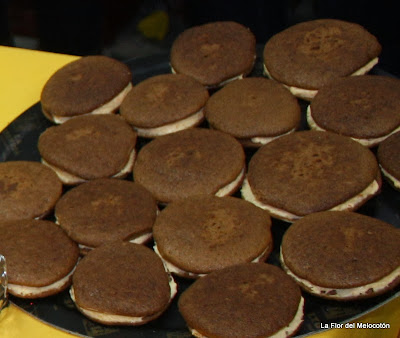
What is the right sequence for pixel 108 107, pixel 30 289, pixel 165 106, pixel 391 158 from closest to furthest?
pixel 30 289 → pixel 391 158 → pixel 165 106 → pixel 108 107

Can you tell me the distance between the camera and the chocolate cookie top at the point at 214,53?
7.09 ft

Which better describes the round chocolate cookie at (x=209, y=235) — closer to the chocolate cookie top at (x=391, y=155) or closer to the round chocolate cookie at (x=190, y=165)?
the round chocolate cookie at (x=190, y=165)

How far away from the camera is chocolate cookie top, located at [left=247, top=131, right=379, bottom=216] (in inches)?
67.0

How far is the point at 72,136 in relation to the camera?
77.0 inches

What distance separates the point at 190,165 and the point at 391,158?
51 centimetres

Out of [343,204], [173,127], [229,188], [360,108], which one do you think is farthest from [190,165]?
[360,108]

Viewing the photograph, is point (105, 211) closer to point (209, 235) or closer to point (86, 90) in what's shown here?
point (209, 235)

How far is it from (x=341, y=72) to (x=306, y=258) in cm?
75

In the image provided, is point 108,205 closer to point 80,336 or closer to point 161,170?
point 161,170

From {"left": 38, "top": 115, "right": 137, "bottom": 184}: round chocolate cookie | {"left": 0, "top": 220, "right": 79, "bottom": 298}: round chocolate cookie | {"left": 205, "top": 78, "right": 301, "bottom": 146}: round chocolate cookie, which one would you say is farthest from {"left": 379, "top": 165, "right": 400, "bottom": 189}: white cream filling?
{"left": 0, "top": 220, "right": 79, "bottom": 298}: round chocolate cookie

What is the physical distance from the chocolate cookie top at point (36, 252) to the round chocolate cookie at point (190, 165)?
11.0 inches

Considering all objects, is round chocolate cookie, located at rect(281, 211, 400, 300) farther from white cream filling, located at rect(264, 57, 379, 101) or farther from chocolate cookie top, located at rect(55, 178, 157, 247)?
white cream filling, located at rect(264, 57, 379, 101)

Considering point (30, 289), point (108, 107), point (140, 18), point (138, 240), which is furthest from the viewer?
point (140, 18)

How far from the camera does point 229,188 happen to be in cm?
183
